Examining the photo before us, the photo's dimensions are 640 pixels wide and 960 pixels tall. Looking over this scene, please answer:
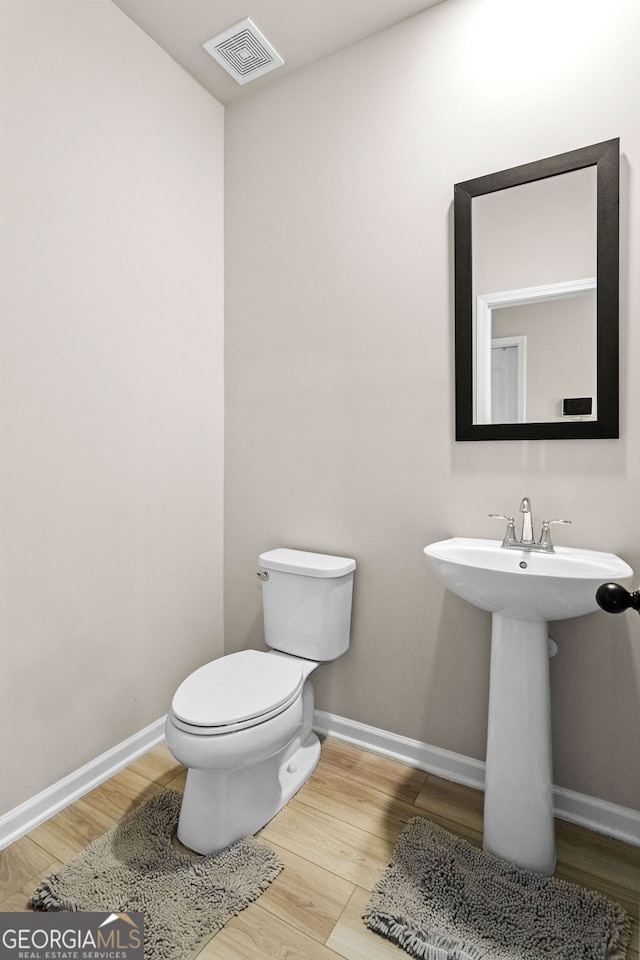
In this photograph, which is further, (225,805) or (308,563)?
(308,563)

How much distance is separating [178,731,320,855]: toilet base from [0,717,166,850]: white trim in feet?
1.37

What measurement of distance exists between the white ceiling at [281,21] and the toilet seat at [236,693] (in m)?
2.26

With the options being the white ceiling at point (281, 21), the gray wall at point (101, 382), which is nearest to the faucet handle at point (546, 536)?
the gray wall at point (101, 382)

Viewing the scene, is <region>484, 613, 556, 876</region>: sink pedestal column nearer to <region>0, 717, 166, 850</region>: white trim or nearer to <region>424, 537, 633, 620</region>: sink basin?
<region>424, 537, 633, 620</region>: sink basin

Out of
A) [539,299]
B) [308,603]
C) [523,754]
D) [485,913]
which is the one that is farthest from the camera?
[308,603]

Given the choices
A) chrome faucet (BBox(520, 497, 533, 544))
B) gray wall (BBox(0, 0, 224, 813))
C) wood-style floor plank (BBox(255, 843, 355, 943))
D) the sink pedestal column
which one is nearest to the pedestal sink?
the sink pedestal column

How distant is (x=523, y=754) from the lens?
4.49 ft

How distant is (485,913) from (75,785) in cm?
128

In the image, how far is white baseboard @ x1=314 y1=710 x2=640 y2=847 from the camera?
4.91ft

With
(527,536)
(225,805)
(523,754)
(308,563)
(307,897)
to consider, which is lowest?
(307,897)

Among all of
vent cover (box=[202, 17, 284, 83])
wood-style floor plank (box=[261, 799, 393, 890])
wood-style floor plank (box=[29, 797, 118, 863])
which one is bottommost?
wood-style floor plank (box=[261, 799, 393, 890])

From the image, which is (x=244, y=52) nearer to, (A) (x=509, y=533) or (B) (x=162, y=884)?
(A) (x=509, y=533)

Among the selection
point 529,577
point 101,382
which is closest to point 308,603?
point 529,577

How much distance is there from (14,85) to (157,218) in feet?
1.84
